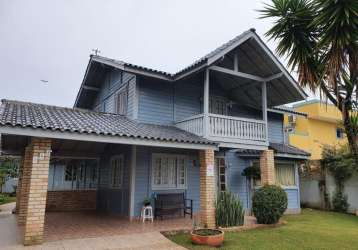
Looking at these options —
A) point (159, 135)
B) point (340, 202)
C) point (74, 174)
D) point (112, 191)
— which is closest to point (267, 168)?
point (159, 135)

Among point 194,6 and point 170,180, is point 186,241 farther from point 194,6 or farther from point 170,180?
point 194,6

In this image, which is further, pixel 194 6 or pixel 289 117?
pixel 289 117

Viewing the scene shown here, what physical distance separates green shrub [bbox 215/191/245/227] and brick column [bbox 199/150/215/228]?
201mm

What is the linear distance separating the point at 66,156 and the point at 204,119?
24.5 feet

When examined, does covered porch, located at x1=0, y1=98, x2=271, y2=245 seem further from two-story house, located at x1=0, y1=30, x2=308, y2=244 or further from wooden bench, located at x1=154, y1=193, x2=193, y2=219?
wooden bench, located at x1=154, y1=193, x2=193, y2=219

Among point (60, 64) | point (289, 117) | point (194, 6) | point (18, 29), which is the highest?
point (60, 64)

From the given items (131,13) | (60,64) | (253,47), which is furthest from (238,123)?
(60,64)

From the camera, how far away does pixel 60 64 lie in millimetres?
29141

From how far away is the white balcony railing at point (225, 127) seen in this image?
10685mm

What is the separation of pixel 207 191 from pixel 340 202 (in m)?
9.72

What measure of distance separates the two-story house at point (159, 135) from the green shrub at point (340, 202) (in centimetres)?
242

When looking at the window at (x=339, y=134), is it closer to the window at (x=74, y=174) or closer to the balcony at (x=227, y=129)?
the balcony at (x=227, y=129)

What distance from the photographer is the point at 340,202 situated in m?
15.4

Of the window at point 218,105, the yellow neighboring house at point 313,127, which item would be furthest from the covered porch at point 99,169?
the yellow neighboring house at point 313,127
